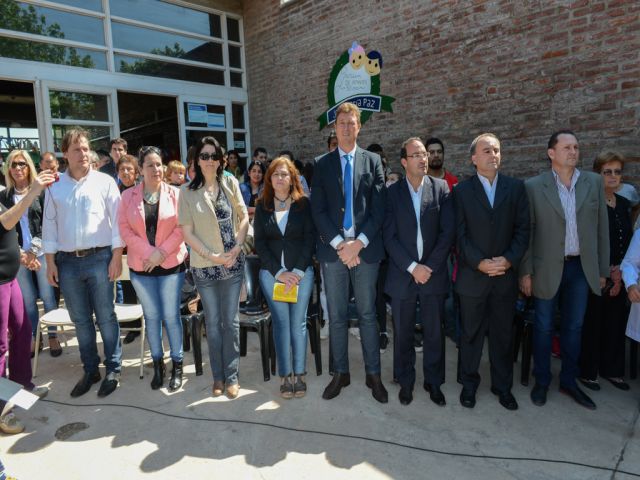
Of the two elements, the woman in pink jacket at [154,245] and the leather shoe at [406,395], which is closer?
the leather shoe at [406,395]

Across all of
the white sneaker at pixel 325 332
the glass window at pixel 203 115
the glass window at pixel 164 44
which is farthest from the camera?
the glass window at pixel 203 115

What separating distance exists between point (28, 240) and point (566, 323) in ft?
15.3

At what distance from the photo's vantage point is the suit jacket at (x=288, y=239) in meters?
3.32

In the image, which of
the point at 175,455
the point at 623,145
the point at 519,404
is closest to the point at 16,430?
the point at 175,455

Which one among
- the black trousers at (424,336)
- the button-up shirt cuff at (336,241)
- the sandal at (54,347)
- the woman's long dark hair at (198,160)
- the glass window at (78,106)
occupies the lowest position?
the sandal at (54,347)

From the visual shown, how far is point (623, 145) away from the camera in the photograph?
176 inches

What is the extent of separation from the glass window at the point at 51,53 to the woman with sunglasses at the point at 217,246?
17.4ft

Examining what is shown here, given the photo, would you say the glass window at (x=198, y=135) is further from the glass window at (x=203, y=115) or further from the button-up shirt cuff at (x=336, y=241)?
the button-up shirt cuff at (x=336, y=241)

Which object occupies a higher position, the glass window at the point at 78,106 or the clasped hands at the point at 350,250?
the glass window at the point at 78,106

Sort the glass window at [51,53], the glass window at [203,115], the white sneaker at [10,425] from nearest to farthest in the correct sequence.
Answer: the white sneaker at [10,425] → the glass window at [51,53] → the glass window at [203,115]

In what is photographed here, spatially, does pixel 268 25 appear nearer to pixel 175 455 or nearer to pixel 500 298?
pixel 500 298

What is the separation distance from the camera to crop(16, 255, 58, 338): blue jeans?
162 inches

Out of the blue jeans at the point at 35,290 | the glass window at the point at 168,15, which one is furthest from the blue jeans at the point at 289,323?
the glass window at the point at 168,15

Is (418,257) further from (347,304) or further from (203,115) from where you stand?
(203,115)
